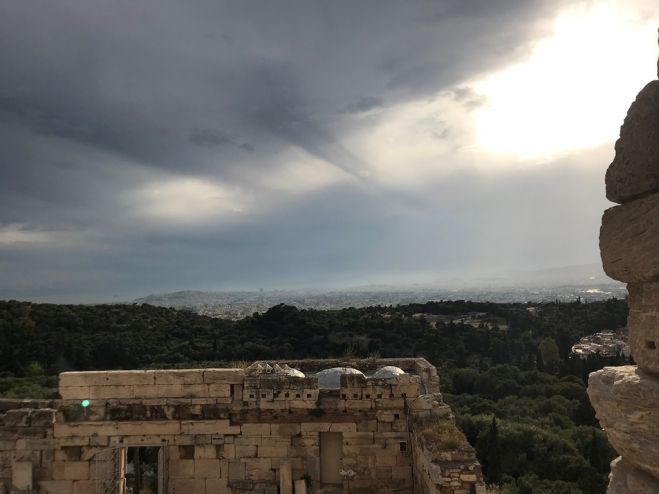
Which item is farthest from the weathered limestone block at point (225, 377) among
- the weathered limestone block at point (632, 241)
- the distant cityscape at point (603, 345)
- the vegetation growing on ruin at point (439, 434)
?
the distant cityscape at point (603, 345)

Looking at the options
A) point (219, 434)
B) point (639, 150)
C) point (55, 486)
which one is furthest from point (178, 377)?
point (639, 150)

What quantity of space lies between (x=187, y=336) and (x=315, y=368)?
96.3 ft

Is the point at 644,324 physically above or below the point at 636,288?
below

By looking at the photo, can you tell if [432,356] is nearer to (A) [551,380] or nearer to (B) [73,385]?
(A) [551,380]

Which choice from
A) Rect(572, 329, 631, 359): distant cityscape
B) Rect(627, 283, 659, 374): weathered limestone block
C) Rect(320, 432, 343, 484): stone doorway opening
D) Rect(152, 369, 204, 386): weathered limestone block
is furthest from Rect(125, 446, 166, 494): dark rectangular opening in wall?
Rect(572, 329, 631, 359): distant cityscape

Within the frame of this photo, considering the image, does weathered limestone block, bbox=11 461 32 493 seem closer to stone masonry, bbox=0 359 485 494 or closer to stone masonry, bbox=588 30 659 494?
stone masonry, bbox=0 359 485 494

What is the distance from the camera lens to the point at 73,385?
10.5 m

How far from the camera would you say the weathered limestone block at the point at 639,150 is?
9.34 feet

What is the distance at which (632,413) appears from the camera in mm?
2668

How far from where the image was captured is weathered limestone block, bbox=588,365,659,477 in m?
2.58

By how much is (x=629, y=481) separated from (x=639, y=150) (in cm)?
182

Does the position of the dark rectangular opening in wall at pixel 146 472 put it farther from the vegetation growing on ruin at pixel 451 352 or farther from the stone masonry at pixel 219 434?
the vegetation growing on ruin at pixel 451 352

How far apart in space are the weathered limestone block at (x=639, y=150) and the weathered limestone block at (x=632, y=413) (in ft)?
3.38

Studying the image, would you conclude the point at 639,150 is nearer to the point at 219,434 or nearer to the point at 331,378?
the point at 219,434
